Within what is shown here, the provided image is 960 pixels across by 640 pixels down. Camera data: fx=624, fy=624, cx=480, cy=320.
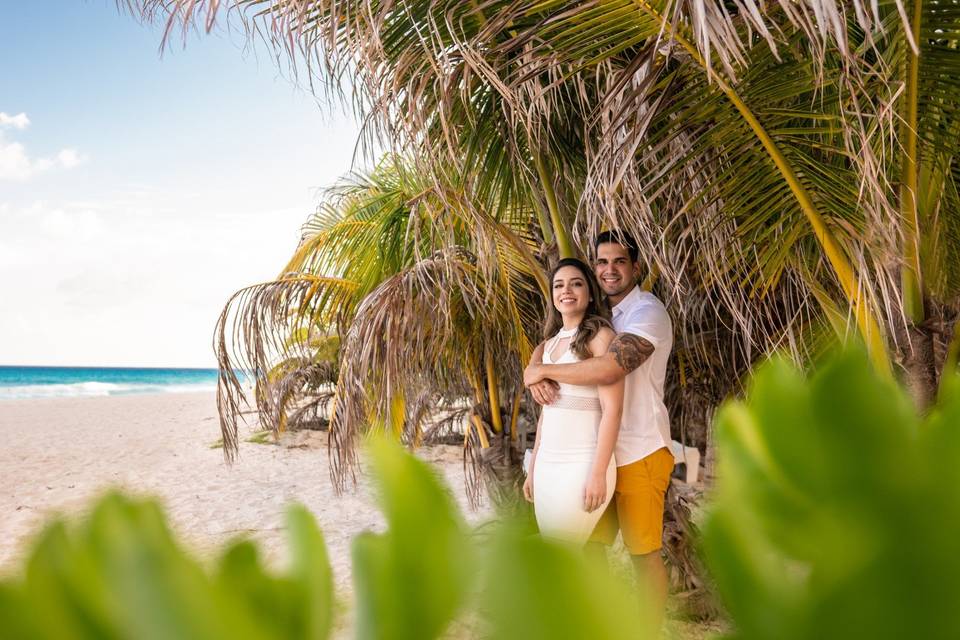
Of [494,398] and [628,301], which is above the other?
[628,301]

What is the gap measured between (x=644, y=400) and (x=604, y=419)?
25cm

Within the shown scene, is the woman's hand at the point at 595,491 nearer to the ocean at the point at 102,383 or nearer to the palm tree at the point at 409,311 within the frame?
the palm tree at the point at 409,311

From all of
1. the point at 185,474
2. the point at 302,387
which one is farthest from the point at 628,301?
the point at 302,387

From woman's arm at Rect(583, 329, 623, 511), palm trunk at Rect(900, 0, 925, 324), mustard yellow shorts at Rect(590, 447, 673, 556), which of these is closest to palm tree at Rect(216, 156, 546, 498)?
woman's arm at Rect(583, 329, 623, 511)

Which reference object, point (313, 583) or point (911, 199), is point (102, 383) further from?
point (313, 583)

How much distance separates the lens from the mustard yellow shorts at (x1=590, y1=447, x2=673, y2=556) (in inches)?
90.4

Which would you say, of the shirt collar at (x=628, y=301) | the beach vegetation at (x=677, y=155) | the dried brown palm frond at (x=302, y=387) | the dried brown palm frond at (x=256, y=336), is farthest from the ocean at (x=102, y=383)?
the shirt collar at (x=628, y=301)

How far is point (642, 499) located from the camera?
231 centimetres

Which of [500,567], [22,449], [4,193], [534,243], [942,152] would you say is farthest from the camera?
[4,193]

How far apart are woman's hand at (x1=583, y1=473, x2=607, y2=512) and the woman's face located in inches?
25.6

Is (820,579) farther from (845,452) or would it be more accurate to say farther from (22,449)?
(22,449)

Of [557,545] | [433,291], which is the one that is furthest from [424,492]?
[433,291]

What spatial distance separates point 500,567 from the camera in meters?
0.07

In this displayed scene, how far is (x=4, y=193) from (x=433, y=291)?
4174 centimetres
